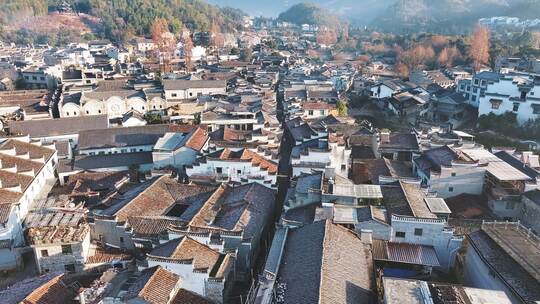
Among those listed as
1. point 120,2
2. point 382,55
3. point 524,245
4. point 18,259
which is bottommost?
point 18,259

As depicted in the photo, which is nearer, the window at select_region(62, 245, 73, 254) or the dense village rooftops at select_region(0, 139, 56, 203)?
the window at select_region(62, 245, 73, 254)

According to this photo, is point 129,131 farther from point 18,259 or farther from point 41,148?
point 18,259

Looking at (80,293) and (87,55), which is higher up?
(87,55)

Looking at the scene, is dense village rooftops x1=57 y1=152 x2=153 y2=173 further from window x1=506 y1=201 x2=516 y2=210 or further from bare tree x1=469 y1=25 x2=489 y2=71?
bare tree x1=469 y1=25 x2=489 y2=71

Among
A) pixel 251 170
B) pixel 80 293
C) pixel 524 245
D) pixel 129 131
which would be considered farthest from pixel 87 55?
pixel 524 245

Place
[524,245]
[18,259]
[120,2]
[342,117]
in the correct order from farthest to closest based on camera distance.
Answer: [120,2], [342,117], [18,259], [524,245]

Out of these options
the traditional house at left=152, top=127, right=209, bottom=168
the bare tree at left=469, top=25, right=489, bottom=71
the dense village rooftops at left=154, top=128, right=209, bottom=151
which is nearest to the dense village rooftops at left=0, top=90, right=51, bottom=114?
the dense village rooftops at left=154, top=128, right=209, bottom=151

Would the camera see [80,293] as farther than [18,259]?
No
